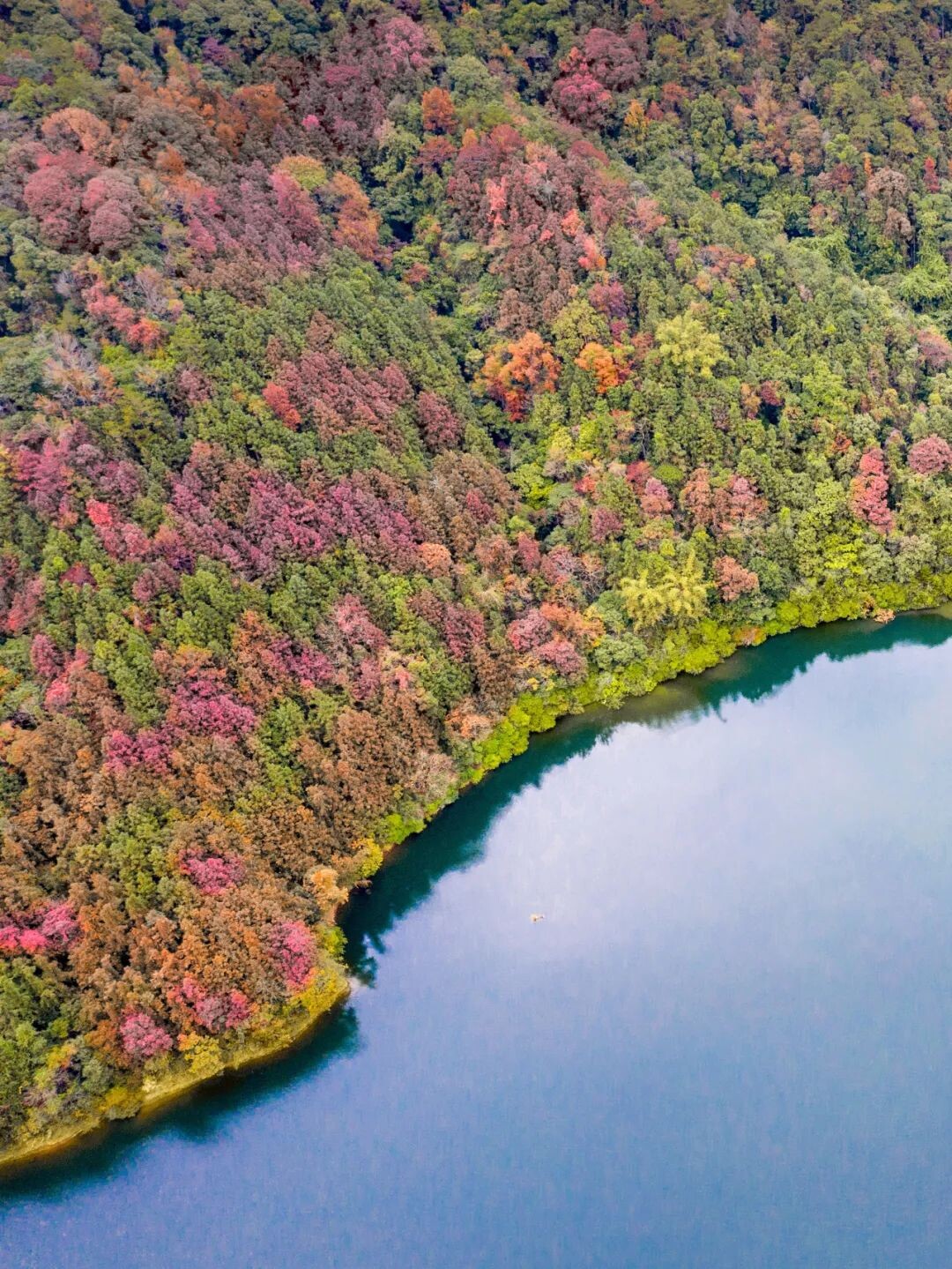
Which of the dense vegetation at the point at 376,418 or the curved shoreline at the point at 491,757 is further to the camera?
the dense vegetation at the point at 376,418

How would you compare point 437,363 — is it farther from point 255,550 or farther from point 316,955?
point 316,955

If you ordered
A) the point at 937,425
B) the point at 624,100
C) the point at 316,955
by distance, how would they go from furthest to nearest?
the point at 624,100 < the point at 937,425 < the point at 316,955

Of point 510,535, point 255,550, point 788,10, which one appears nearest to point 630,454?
point 510,535

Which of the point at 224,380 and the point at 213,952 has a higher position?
the point at 224,380

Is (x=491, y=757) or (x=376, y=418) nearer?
(x=491, y=757)

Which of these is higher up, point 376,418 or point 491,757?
point 376,418
